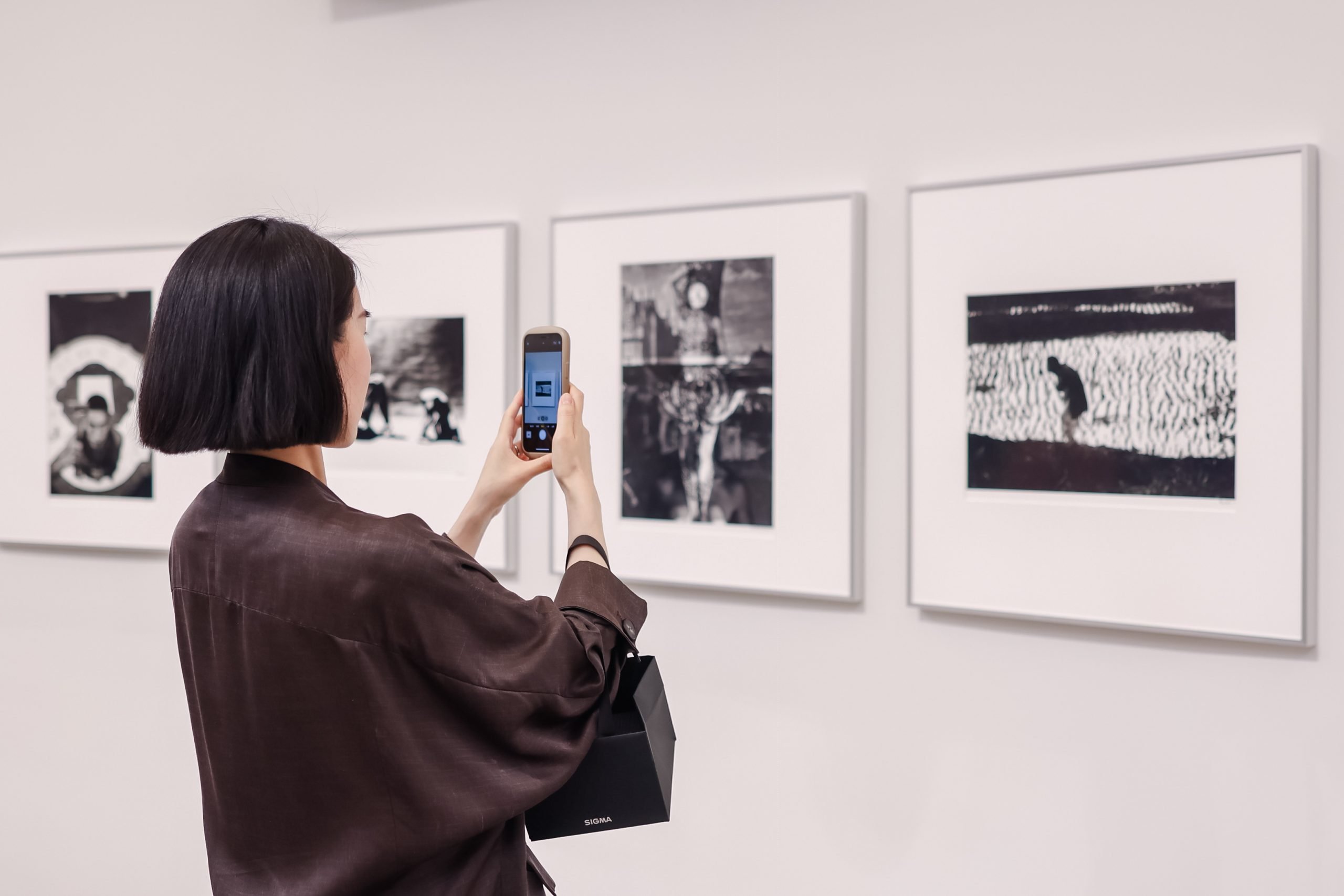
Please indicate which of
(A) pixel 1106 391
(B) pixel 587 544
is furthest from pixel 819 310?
(B) pixel 587 544

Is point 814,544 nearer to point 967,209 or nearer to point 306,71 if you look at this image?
point 967,209

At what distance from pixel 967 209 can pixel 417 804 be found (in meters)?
1.07

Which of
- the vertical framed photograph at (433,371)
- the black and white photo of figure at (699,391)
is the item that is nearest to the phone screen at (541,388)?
the black and white photo of figure at (699,391)

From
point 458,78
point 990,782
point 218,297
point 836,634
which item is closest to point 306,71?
point 458,78

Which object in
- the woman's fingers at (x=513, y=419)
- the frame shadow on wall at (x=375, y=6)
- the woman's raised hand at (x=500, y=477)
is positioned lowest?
the woman's raised hand at (x=500, y=477)

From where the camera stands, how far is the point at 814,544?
5.21 feet

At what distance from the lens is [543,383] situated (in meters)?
1.20

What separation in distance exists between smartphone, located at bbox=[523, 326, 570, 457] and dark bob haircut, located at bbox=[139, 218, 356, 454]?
30 cm

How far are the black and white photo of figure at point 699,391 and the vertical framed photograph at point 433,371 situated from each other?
9.7 inches

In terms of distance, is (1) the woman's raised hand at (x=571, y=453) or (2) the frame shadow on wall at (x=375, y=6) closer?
(1) the woman's raised hand at (x=571, y=453)

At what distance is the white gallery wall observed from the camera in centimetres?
137

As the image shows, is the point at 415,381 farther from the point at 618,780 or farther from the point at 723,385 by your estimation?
the point at 618,780

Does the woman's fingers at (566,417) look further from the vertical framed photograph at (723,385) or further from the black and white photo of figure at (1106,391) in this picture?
the black and white photo of figure at (1106,391)

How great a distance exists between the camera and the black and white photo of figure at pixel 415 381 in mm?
1843
